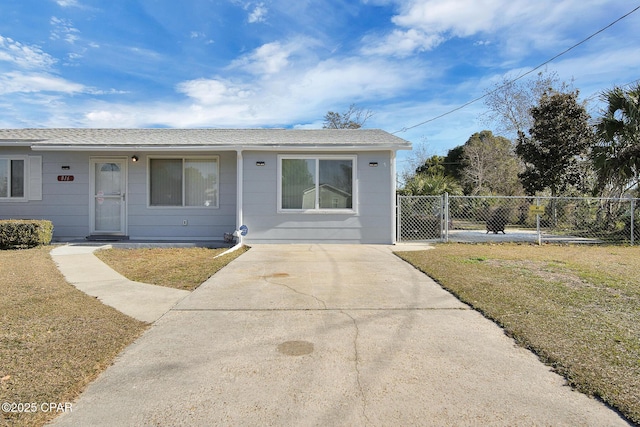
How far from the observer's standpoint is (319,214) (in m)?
9.81

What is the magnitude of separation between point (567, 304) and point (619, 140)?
435 inches

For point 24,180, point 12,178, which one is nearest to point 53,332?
point 24,180

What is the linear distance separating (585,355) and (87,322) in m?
4.66

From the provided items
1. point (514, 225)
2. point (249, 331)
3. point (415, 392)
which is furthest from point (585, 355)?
point (514, 225)

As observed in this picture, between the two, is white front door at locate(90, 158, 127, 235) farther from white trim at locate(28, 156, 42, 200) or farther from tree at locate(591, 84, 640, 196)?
tree at locate(591, 84, 640, 196)

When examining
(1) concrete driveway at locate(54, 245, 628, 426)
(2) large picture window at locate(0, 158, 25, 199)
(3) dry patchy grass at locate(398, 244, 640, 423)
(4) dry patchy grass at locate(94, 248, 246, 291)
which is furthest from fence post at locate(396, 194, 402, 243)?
(2) large picture window at locate(0, 158, 25, 199)

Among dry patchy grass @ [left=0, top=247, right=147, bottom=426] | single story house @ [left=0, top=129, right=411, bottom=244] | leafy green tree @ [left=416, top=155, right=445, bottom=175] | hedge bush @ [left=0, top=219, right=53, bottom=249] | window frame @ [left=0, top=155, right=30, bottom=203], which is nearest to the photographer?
dry patchy grass @ [left=0, top=247, right=147, bottom=426]

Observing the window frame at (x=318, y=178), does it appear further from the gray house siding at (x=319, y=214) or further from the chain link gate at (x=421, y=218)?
the chain link gate at (x=421, y=218)

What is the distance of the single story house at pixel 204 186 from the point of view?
9742 mm

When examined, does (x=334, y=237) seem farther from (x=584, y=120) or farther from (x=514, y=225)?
(x=584, y=120)

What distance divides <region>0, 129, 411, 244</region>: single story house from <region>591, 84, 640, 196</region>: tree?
778cm

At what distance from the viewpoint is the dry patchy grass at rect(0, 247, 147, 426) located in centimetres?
236

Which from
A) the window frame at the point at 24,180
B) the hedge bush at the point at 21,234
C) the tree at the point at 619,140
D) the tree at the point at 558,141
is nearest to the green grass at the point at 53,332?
the hedge bush at the point at 21,234

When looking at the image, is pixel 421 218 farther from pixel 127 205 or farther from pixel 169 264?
pixel 127 205
